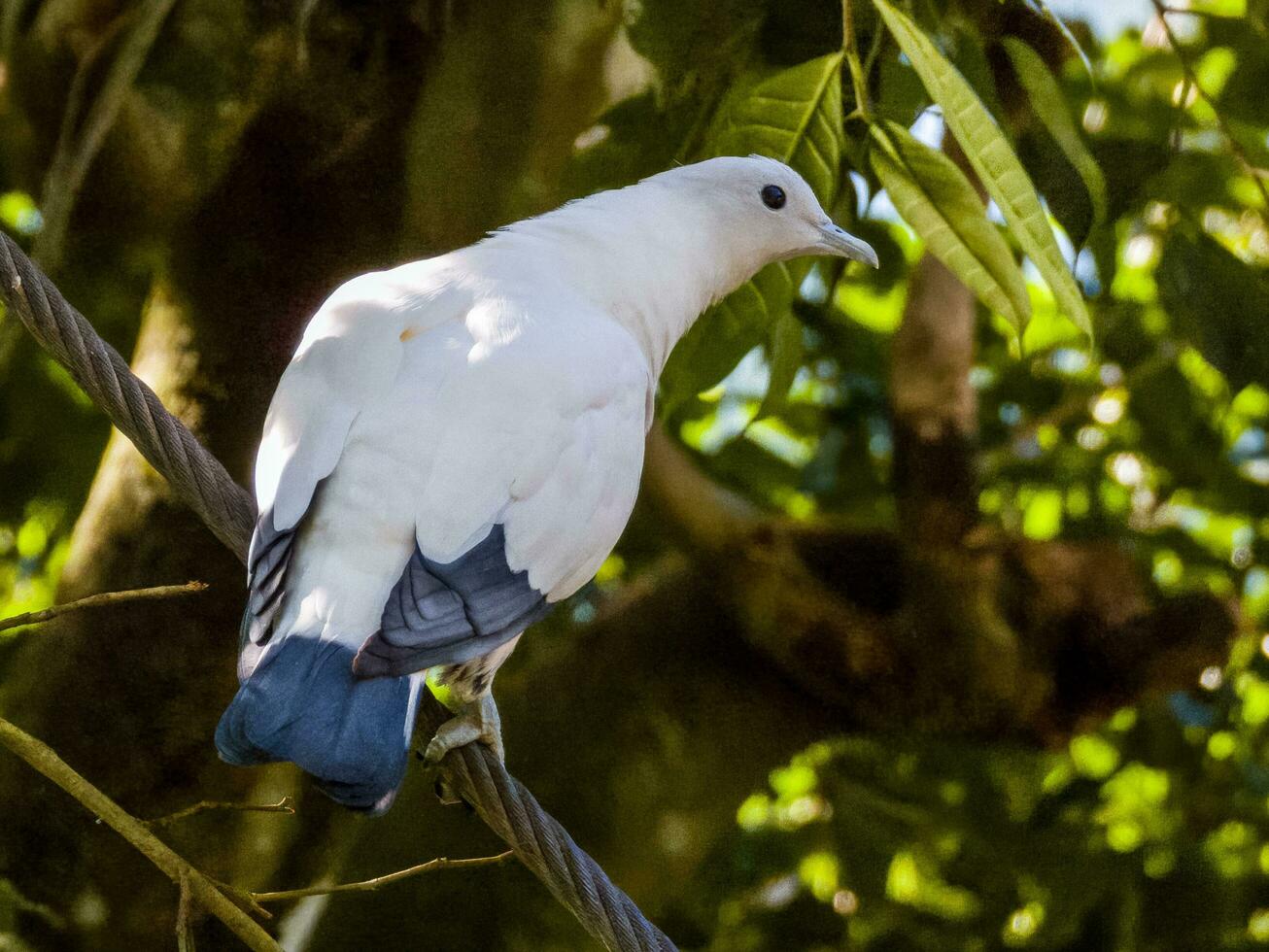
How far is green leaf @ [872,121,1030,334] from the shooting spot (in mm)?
2223

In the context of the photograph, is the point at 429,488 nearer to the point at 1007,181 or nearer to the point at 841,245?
the point at 1007,181

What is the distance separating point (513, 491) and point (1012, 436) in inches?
120

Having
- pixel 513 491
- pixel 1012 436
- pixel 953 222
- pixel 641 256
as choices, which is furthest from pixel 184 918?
pixel 1012 436

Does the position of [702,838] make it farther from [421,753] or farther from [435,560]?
[435,560]

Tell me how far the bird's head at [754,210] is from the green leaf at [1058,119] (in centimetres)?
44

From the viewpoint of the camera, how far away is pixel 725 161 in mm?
2699

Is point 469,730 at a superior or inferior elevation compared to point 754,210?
inferior

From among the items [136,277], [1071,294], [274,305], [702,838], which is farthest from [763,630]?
[136,277]

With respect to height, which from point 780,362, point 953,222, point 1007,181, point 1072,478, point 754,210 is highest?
point 1007,181

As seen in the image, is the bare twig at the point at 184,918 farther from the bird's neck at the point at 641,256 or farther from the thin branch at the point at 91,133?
the thin branch at the point at 91,133

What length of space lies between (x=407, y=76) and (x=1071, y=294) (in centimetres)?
202

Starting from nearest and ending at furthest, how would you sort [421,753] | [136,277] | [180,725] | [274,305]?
[421,753], [180,725], [274,305], [136,277]

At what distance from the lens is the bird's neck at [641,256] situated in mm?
2551

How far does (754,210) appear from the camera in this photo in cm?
277
